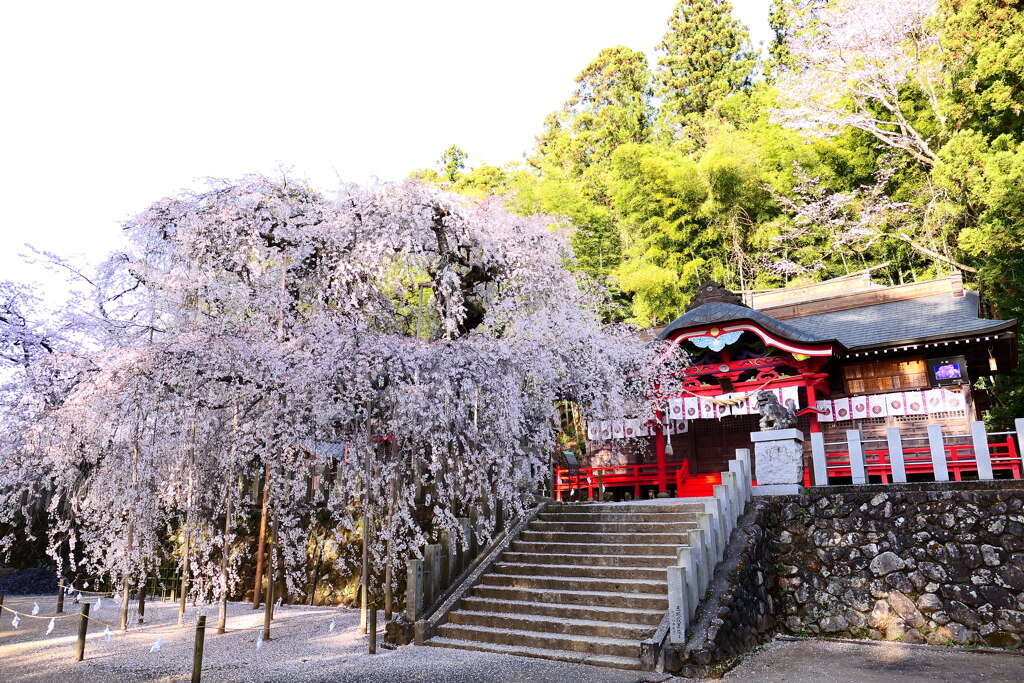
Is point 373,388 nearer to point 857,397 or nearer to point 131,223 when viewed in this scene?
point 131,223

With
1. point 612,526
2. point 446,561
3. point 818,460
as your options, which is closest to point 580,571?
point 612,526

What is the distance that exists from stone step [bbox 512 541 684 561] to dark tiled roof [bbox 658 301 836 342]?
7194 mm

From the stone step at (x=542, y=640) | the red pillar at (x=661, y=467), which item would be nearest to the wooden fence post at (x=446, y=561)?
the stone step at (x=542, y=640)

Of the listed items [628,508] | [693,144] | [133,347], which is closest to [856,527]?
[628,508]

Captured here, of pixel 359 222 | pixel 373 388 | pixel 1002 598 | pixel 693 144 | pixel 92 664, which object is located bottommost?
pixel 92 664

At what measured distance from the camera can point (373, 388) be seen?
8320mm

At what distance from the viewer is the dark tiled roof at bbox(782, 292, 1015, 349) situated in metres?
14.1

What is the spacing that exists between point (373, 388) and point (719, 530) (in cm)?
504

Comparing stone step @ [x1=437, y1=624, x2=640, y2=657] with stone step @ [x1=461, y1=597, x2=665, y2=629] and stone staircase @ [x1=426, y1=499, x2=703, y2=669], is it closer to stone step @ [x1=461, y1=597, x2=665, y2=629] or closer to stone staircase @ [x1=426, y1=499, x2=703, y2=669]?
stone staircase @ [x1=426, y1=499, x2=703, y2=669]

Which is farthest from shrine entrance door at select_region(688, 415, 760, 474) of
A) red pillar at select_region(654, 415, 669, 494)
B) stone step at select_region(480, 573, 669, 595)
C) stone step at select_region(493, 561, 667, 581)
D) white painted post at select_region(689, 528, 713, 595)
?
white painted post at select_region(689, 528, 713, 595)

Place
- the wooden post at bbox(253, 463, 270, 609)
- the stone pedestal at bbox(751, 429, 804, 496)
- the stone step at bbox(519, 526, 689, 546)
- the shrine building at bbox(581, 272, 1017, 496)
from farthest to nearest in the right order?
the shrine building at bbox(581, 272, 1017, 496) → the stone pedestal at bbox(751, 429, 804, 496) → the stone step at bbox(519, 526, 689, 546) → the wooden post at bbox(253, 463, 270, 609)

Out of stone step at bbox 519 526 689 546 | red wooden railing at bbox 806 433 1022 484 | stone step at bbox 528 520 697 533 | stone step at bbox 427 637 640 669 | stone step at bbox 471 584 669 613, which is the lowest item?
stone step at bbox 427 637 640 669

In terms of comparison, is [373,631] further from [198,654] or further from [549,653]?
[549,653]

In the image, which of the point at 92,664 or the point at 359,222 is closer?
the point at 92,664
